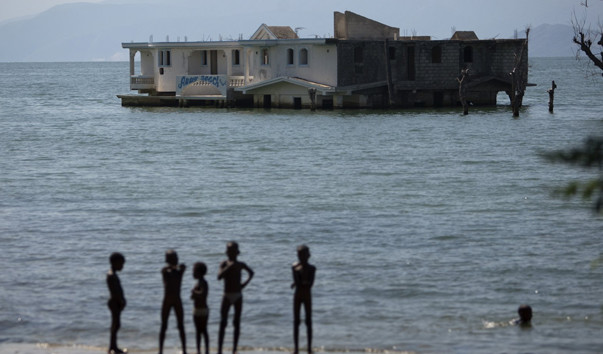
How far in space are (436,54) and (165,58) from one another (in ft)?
57.6

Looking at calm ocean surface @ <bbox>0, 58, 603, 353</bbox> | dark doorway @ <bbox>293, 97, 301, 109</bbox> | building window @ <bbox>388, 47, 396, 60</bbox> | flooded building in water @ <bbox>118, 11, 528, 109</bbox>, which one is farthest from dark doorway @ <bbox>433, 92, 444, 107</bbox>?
calm ocean surface @ <bbox>0, 58, 603, 353</bbox>

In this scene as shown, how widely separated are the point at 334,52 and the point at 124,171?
24521 mm

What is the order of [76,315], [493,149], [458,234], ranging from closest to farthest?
[76,315] < [458,234] < [493,149]

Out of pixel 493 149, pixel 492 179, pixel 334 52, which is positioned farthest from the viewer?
pixel 334 52

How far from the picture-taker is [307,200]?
102ft

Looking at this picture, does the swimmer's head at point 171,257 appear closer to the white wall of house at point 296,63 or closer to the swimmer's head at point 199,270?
the swimmer's head at point 199,270

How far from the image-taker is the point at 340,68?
6259cm

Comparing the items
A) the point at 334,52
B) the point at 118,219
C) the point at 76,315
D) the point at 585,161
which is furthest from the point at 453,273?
the point at 334,52

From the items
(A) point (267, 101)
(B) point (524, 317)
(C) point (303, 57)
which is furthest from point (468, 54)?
(B) point (524, 317)

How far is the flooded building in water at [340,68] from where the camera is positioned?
63.9 meters

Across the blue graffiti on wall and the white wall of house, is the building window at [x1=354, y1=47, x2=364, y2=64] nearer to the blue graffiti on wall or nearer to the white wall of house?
the white wall of house

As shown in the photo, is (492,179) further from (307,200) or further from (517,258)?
(517,258)

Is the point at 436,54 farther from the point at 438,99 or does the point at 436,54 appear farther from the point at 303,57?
the point at 303,57

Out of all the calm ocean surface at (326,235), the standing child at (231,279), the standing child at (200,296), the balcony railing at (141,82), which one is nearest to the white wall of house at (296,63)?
the balcony railing at (141,82)
